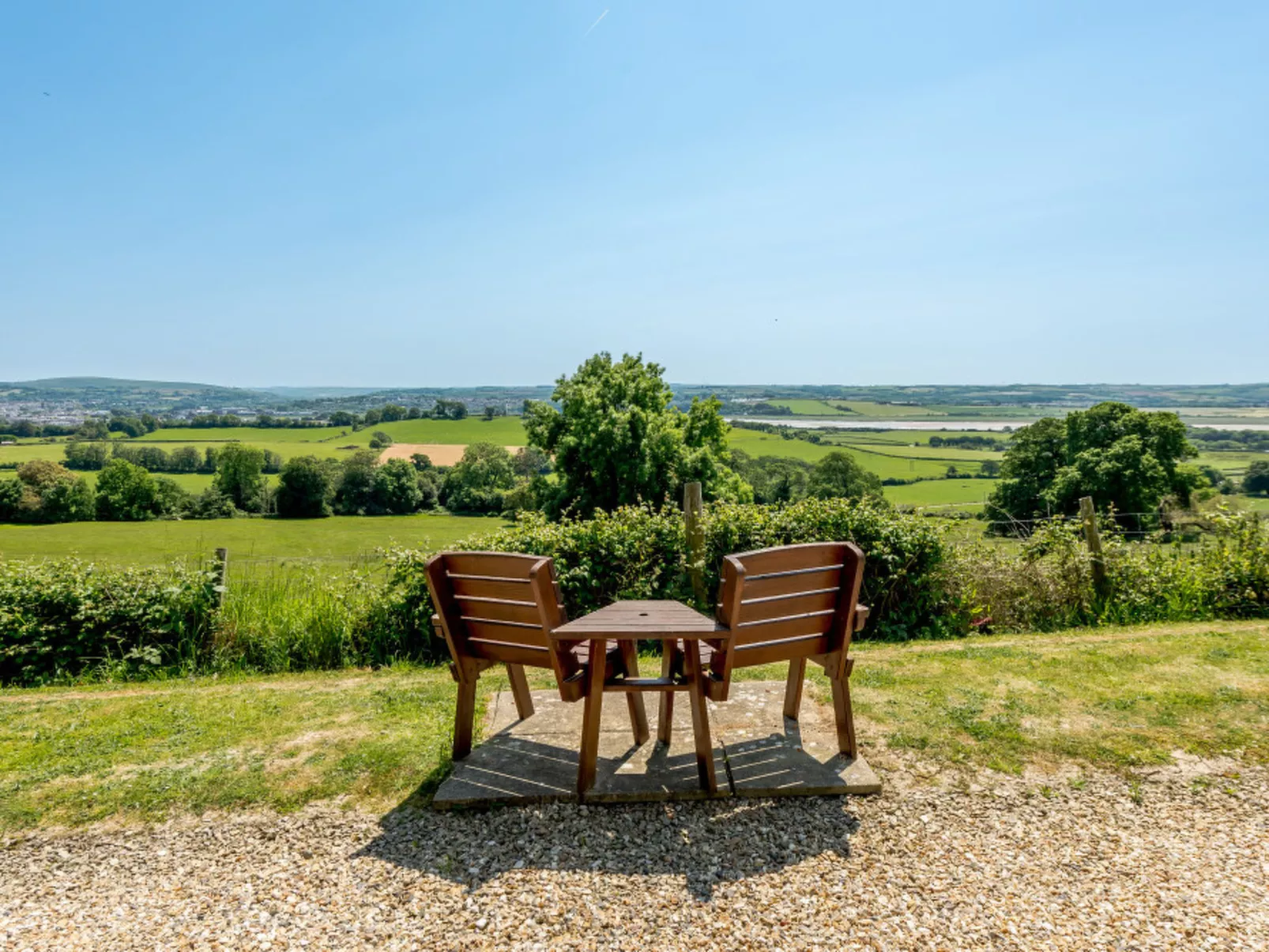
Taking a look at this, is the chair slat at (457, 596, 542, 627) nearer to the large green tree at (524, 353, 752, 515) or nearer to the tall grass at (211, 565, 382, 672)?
the tall grass at (211, 565, 382, 672)

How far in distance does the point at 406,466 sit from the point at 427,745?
195 ft

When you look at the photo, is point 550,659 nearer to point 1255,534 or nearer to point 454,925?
point 454,925

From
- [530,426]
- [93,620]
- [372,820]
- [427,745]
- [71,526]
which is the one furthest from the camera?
[71,526]

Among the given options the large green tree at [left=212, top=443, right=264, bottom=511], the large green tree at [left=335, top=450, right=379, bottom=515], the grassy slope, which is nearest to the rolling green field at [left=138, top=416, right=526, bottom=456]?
the large green tree at [left=212, top=443, right=264, bottom=511]

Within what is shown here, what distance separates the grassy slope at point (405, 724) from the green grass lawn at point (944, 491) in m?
36.7

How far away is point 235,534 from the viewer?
45719 mm

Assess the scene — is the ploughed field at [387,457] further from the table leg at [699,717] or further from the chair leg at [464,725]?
the table leg at [699,717]

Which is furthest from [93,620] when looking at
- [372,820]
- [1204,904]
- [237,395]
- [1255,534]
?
[237,395]

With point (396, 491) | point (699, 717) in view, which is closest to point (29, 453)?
point (396, 491)

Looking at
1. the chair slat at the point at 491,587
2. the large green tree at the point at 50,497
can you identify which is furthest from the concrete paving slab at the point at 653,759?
the large green tree at the point at 50,497

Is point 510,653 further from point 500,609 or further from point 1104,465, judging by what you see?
point 1104,465

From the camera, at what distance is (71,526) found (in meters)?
43.5

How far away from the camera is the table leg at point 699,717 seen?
3.48 metres

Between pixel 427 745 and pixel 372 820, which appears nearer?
pixel 372 820
